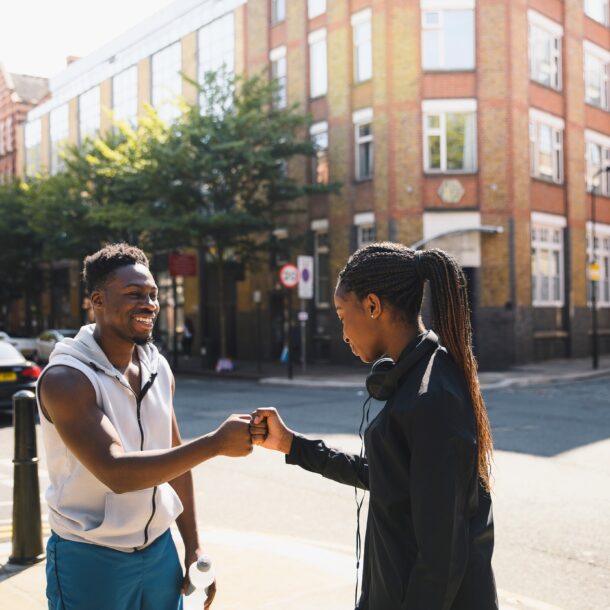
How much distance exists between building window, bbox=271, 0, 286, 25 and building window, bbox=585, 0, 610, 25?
11239 mm

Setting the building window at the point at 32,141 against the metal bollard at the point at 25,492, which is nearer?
the metal bollard at the point at 25,492

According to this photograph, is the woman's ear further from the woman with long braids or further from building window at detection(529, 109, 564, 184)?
building window at detection(529, 109, 564, 184)

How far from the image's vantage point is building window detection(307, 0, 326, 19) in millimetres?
27219

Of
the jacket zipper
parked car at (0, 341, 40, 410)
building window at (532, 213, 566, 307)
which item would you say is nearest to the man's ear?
the jacket zipper

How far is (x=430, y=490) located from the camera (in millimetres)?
1917

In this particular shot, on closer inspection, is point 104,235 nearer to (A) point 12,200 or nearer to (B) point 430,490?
(A) point 12,200

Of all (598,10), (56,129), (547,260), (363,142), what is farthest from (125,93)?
(547,260)

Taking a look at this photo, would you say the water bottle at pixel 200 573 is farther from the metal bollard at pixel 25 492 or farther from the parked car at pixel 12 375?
the parked car at pixel 12 375

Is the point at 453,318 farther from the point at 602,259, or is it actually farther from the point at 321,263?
the point at 602,259

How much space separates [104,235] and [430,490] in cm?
2759

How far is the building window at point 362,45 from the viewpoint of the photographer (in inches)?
1003

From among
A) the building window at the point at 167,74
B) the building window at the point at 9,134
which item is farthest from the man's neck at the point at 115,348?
the building window at the point at 9,134

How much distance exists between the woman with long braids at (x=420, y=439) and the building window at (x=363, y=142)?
77.7 feet

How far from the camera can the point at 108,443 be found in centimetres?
232
